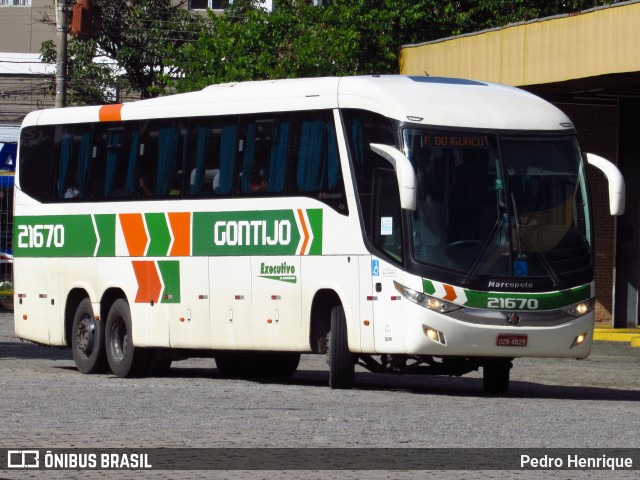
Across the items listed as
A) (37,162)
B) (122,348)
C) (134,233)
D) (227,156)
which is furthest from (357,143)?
(37,162)

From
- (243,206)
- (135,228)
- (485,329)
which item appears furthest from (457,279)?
(135,228)

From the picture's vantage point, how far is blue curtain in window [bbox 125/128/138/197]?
21812 millimetres

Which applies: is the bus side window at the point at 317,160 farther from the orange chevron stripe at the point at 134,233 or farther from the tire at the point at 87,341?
the tire at the point at 87,341

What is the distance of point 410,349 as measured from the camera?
58.4ft

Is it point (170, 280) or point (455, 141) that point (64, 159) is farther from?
point (455, 141)

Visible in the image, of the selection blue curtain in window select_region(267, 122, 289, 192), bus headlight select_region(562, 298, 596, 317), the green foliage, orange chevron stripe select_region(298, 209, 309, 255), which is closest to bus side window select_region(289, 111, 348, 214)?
blue curtain in window select_region(267, 122, 289, 192)

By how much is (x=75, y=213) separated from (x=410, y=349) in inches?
260

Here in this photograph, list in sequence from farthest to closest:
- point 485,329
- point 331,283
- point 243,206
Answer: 1. point 243,206
2. point 331,283
3. point 485,329

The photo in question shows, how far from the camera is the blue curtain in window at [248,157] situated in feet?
66.2

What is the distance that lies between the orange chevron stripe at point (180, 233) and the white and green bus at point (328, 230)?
1.2 inches

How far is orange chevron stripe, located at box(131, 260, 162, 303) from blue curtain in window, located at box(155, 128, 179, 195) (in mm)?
951

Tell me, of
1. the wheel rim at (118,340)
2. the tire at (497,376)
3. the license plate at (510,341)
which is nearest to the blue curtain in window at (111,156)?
the wheel rim at (118,340)

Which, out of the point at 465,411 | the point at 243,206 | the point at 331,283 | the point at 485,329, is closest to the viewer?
the point at 465,411

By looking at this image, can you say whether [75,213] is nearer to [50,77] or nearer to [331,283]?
[331,283]
